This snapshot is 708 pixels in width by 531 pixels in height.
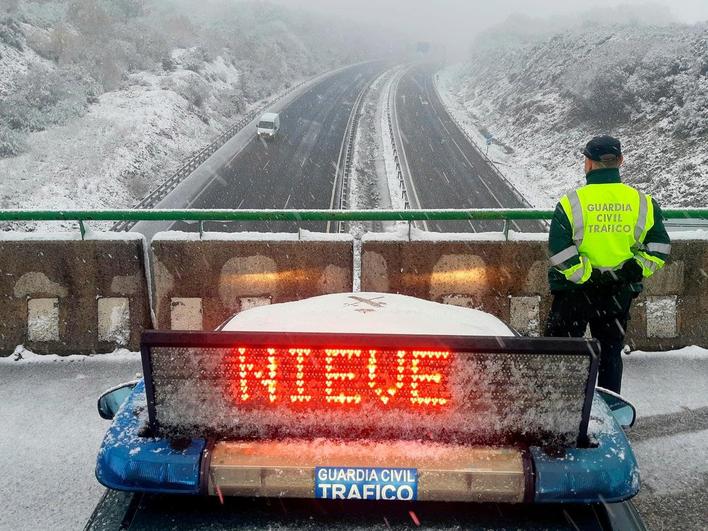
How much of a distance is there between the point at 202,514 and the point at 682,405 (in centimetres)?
433

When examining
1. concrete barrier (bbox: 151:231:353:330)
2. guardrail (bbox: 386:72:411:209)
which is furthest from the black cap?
guardrail (bbox: 386:72:411:209)

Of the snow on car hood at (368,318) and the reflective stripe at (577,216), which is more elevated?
the reflective stripe at (577,216)

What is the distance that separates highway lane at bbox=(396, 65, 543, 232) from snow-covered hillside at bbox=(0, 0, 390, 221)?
1407cm

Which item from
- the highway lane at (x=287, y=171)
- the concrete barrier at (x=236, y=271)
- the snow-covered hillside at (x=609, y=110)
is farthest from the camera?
the snow-covered hillside at (x=609, y=110)

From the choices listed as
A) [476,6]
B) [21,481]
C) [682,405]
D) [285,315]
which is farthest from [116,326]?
[476,6]

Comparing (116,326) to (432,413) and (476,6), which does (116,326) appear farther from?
(476,6)

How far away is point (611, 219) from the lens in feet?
12.8

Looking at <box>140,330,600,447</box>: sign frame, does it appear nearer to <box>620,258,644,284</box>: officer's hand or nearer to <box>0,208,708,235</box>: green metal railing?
<box>620,258,644,284</box>: officer's hand

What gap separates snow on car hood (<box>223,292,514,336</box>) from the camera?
116 inches

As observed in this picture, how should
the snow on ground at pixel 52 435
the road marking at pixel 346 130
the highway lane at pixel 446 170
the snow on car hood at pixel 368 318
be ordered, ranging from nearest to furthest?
1. the snow on car hood at pixel 368 318
2. the snow on ground at pixel 52 435
3. the road marking at pixel 346 130
4. the highway lane at pixel 446 170

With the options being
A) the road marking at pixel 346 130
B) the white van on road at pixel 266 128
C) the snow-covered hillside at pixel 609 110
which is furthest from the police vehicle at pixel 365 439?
the white van on road at pixel 266 128

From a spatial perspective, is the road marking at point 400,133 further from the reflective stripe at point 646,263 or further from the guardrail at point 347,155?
the reflective stripe at point 646,263

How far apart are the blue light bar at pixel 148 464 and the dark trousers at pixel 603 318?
3.02m

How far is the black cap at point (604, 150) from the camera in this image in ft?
12.8
